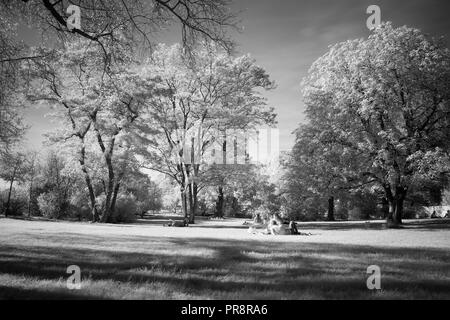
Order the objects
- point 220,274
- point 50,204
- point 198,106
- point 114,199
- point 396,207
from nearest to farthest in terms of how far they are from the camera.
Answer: point 220,274 → point 396,207 → point 198,106 → point 114,199 → point 50,204

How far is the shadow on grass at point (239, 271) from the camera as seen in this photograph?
17.1 ft

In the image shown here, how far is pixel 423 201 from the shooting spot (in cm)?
5131

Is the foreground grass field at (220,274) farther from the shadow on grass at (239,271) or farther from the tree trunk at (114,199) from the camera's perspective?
the tree trunk at (114,199)

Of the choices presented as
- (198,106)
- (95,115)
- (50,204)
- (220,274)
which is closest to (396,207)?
(198,106)

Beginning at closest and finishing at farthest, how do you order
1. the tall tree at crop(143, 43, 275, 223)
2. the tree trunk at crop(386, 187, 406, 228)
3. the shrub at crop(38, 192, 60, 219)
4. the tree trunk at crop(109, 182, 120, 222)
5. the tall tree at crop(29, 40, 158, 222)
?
the tree trunk at crop(386, 187, 406, 228) → the tall tree at crop(29, 40, 158, 222) → the tall tree at crop(143, 43, 275, 223) → the tree trunk at crop(109, 182, 120, 222) → the shrub at crop(38, 192, 60, 219)

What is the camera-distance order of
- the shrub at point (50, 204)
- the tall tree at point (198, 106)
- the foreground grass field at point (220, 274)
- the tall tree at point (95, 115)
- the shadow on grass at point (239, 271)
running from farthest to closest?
the shrub at point (50, 204) → the tall tree at point (198, 106) → the tall tree at point (95, 115) → the shadow on grass at point (239, 271) → the foreground grass field at point (220, 274)

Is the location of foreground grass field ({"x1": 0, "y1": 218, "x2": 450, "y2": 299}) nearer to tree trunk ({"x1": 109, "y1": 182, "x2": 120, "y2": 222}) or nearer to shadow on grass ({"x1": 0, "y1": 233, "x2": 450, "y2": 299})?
shadow on grass ({"x1": 0, "y1": 233, "x2": 450, "y2": 299})

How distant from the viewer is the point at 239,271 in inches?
271

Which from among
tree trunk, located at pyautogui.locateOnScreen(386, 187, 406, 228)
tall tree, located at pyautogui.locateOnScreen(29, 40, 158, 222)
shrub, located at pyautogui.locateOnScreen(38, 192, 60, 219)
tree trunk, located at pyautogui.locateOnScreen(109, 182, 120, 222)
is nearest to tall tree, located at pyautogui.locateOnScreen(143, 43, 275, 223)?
tall tree, located at pyautogui.locateOnScreen(29, 40, 158, 222)

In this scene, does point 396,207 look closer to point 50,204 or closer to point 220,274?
point 220,274

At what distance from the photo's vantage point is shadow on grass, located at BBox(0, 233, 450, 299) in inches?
205

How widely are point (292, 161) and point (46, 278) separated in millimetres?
25031

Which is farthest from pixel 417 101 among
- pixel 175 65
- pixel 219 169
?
pixel 175 65

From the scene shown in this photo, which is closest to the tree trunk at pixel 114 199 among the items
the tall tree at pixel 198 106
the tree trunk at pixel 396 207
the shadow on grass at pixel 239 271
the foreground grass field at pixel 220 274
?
the tall tree at pixel 198 106
